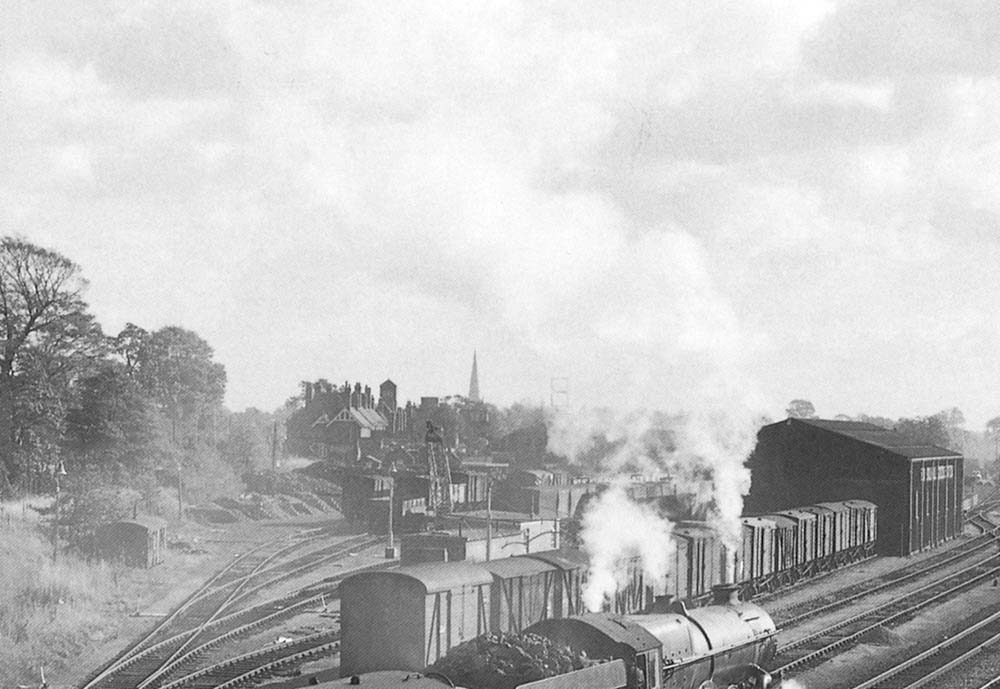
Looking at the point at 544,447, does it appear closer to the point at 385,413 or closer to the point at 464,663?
the point at 385,413

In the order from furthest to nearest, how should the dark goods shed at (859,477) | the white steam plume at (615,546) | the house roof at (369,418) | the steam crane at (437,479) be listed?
the house roof at (369,418) < the steam crane at (437,479) < the dark goods shed at (859,477) < the white steam plume at (615,546)

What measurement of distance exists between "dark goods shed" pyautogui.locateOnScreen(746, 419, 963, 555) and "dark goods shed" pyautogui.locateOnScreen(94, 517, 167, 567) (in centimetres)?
3582

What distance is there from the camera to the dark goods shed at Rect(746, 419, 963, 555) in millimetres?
52406

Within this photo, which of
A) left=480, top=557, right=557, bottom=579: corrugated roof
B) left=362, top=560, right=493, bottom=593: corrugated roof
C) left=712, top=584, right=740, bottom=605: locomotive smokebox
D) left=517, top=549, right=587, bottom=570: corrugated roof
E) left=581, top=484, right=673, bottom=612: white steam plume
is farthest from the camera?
left=581, top=484, right=673, bottom=612: white steam plume

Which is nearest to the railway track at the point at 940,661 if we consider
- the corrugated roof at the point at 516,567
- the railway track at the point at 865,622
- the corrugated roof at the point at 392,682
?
the railway track at the point at 865,622

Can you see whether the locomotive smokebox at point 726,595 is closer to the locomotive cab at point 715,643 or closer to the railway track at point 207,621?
the locomotive cab at point 715,643

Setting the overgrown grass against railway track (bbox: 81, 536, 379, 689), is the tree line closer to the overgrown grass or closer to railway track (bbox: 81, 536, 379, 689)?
the overgrown grass

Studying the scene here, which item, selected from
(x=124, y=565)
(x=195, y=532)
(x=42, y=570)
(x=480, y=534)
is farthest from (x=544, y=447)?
(x=42, y=570)

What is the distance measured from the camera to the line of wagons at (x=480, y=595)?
21.2 m

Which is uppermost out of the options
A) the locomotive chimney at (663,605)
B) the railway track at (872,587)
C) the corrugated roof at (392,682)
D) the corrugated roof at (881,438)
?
the corrugated roof at (881,438)

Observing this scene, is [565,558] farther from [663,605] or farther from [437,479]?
[437,479]

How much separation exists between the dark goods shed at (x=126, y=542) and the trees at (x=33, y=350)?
20.2ft

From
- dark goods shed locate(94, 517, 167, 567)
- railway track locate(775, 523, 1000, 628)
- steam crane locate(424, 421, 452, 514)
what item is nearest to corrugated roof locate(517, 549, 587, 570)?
railway track locate(775, 523, 1000, 628)

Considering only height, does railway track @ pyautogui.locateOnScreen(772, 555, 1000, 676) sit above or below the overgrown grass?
below
